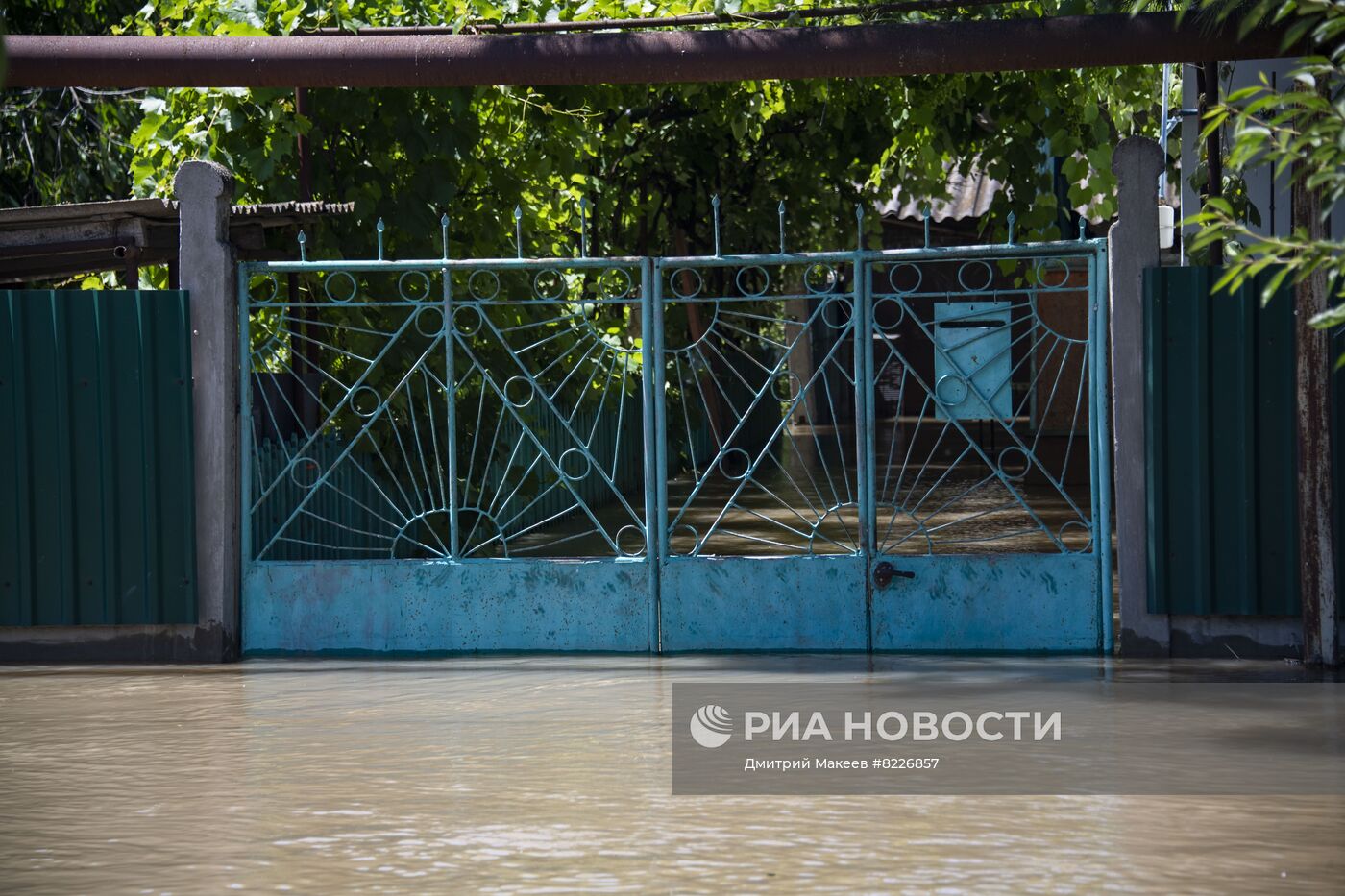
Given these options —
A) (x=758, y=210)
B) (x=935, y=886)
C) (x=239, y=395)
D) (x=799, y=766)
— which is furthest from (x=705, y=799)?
(x=758, y=210)

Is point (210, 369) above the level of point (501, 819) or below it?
above

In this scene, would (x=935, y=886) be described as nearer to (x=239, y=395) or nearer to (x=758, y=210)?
(x=239, y=395)

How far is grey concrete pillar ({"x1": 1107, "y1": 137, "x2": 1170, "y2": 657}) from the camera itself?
7.20 meters

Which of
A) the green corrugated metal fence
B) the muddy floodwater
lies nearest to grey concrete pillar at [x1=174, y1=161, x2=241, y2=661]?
the green corrugated metal fence

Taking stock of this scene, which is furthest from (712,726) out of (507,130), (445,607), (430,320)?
(507,130)

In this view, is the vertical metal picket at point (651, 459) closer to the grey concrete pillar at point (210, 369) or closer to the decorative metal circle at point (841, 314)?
the decorative metal circle at point (841, 314)

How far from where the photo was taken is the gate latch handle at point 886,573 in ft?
24.6

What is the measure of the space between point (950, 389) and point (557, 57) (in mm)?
2474

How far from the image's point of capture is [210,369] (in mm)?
7652

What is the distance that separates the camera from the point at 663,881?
13.9ft

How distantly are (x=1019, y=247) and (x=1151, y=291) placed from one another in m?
0.62

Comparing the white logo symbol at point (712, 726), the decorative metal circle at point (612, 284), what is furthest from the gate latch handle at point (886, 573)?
the decorative metal circle at point (612, 284)

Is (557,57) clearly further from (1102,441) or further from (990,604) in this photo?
(990,604)

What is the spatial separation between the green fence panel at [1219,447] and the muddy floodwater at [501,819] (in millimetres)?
2335
